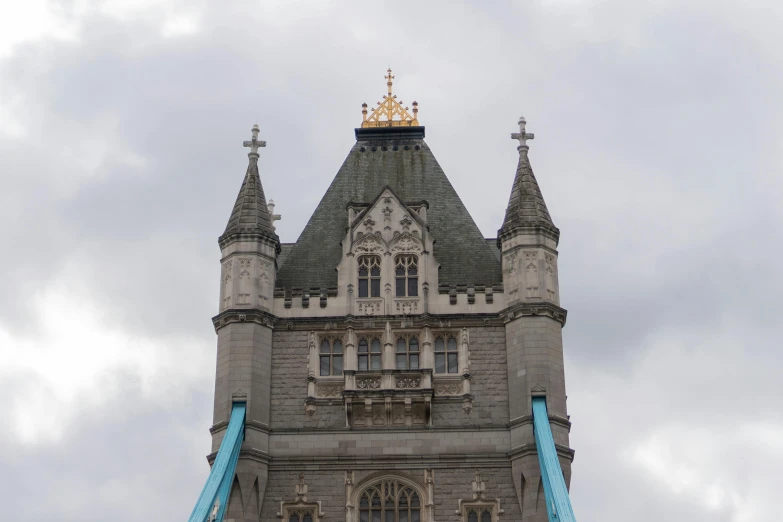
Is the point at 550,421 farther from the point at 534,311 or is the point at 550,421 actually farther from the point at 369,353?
the point at 369,353

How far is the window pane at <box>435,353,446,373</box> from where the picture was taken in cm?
4131

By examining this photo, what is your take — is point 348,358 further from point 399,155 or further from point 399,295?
point 399,155

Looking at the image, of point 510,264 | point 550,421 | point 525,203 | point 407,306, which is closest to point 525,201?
point 525,203

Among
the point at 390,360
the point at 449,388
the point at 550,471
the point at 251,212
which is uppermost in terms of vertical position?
the point at 251,212

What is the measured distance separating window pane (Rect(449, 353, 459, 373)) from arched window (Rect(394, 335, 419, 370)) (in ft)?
3.21

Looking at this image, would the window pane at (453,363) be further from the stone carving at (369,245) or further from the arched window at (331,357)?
the stone carving at (369,245)

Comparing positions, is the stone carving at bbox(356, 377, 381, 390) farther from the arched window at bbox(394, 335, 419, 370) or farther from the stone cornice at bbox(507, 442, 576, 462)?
the stone cornice at bbox(507, 442, 576, 462)

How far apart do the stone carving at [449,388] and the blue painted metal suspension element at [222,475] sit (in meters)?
5.69

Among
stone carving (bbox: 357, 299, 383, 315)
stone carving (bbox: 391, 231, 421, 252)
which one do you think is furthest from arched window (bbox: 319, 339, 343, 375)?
stone carving (bbox: 391, 231, 421, 252)

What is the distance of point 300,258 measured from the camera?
146 feet

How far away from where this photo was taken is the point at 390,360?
4125 centimetres

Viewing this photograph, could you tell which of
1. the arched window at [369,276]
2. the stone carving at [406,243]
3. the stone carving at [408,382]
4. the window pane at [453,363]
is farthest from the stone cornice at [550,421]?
the stone carving at [406,243]

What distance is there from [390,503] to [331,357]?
16.1ft

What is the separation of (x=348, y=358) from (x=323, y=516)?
4.85 meters
